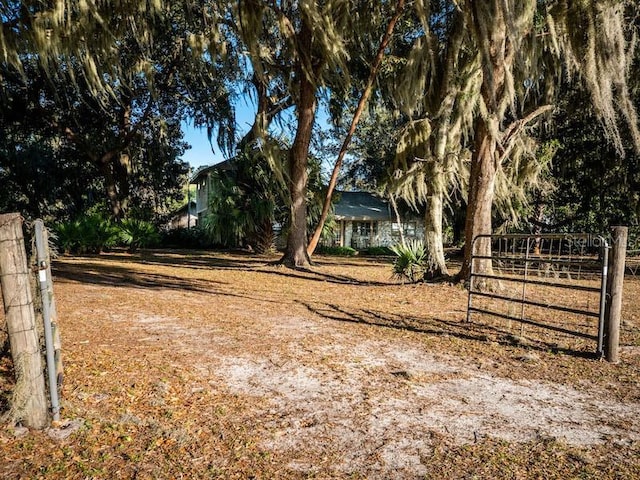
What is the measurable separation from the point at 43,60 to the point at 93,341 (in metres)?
4.45

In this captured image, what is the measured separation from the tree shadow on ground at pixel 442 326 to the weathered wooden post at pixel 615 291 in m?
0.21

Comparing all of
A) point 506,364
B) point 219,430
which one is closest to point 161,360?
point 219,430

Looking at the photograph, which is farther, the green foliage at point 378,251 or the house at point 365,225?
the house at point 365,225

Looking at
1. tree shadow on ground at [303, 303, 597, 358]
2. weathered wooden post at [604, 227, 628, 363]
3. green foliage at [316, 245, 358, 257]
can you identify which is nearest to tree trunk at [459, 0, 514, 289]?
tree shadow on ground at [303, 303, 597, 358]

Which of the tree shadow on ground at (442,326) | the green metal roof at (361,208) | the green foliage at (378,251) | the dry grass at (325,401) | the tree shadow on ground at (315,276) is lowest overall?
the green foliage at (378,251)

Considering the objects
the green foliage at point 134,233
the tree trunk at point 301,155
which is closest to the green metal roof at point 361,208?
the green foliage at point 134,233

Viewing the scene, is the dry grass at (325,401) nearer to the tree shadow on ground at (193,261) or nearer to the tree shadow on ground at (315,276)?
the tree shadow on ground at (315,276)

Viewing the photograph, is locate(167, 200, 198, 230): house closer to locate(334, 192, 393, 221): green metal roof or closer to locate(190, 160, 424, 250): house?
locate(190, 160, 424, 250): house

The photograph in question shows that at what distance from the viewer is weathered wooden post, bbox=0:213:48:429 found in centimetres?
287

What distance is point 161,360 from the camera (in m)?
4.46

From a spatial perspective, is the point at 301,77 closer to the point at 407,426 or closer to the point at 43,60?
the point at 43,60

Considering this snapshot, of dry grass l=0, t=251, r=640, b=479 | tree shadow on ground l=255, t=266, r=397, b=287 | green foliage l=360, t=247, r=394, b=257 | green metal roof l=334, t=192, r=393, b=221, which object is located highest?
green metal roof l=334, t=192, r=393, b=221

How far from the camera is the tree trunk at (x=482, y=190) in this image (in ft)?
29.5

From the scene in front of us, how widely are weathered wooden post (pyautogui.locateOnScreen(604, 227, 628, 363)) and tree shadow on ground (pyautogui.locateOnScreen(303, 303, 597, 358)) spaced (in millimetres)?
211
